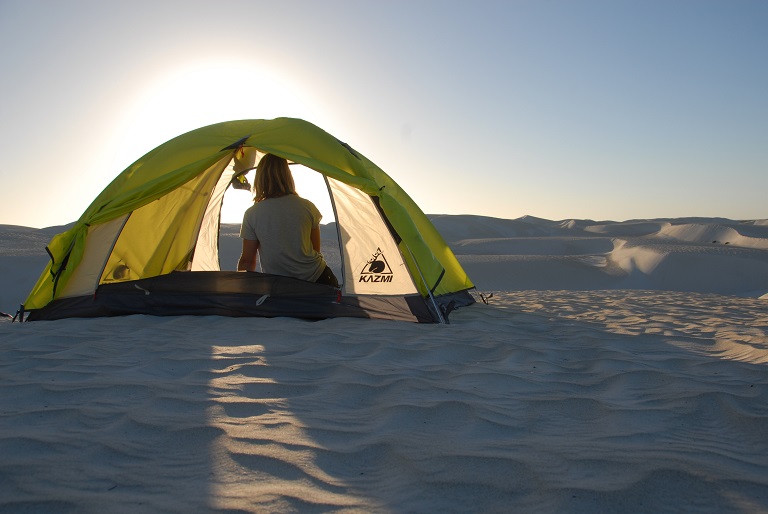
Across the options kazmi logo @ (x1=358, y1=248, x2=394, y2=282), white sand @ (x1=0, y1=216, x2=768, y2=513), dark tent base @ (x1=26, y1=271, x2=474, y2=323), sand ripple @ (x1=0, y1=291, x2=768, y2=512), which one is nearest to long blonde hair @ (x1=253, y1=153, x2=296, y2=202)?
dark tent base @ (x1=26, y1=271, x2=474, y2=323)

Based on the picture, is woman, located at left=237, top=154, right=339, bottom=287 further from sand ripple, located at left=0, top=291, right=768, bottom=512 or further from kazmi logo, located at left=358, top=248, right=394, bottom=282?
sand ripple, located at left=0, top=291, right=768, bottom=512

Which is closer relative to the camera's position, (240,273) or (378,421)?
(378,421)

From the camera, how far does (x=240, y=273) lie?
5285mm

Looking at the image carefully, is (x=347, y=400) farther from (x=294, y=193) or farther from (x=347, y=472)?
(x=294, y=193)

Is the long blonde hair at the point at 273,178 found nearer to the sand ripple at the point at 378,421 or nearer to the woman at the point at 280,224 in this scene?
the woman at the point at 280,224

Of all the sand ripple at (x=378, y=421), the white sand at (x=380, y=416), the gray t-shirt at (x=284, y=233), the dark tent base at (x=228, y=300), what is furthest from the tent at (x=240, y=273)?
the sand ripple at (x=378, y=421)

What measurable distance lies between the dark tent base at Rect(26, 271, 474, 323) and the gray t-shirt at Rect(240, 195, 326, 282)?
129 millimetres

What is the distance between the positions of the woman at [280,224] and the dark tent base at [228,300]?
0.15 m

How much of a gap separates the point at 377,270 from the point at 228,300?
1.31 metres

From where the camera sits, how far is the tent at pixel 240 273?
197 inches

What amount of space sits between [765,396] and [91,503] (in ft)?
9.40

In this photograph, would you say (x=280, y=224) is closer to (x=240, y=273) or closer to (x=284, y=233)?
(x=284, y=233)

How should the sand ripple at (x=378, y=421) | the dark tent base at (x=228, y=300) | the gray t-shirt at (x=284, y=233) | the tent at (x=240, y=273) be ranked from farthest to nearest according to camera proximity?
the gray t-shirt at (x=284, y=233) < the dark tent base at (x=228, y=300) < the tent at (x=240, y=273) < the sand ripple at (x=378, y=421)

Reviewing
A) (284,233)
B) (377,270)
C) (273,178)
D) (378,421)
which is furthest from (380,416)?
(273,178)
